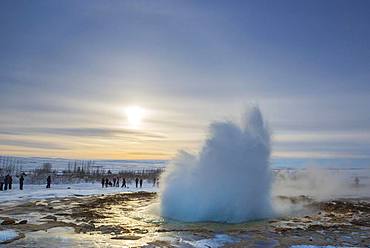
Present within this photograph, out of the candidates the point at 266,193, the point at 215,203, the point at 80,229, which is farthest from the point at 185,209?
the point at 80,229

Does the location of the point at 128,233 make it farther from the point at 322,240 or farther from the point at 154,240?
the point at 322,240

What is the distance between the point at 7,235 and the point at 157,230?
5523 millimetres

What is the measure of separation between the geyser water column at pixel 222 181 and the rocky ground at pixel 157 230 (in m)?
1.49

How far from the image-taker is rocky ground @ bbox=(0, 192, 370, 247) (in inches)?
543

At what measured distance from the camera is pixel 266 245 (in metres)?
13.7

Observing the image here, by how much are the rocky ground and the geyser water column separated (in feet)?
4.90

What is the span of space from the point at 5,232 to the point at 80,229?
107 inches

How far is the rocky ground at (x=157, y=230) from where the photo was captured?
45.3ft

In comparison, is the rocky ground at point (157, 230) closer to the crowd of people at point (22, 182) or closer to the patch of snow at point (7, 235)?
the patch of snow at point (7, 235)

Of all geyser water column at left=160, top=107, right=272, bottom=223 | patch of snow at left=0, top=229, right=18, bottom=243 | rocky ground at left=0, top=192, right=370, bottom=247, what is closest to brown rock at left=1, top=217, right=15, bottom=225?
rocky ground at left=0, top=192, right=370, bottom=247

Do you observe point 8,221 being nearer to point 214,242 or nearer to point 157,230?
point 157,230

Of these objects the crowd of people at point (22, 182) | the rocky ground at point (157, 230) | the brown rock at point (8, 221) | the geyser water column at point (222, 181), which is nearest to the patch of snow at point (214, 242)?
the rocky ground at point (157, 230)

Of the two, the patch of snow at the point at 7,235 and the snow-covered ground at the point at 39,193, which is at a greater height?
the patch of snow at the point at 7,235

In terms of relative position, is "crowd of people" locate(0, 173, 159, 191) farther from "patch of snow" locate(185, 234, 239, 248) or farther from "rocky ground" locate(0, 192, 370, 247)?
"patch of snow" locate(185, 234, 239, 248)
